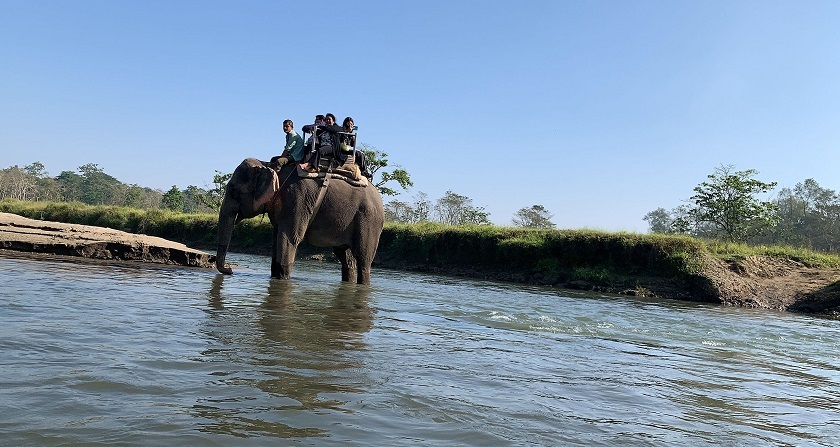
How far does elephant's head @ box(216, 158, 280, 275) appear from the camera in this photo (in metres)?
10.9

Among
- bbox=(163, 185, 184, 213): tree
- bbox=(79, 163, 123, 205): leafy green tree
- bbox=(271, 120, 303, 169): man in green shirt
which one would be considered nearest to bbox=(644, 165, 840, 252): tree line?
bbox=(271, 120, 303, 169): man in green shirt

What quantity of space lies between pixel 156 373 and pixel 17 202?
43.5 meters

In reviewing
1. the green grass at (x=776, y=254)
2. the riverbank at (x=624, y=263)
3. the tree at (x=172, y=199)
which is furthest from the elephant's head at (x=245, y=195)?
the tree at (x=172, y=199)

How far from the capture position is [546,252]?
66.6 feet

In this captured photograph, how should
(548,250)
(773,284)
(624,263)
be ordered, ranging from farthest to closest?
(548,250) < (624,263) < (773,284)

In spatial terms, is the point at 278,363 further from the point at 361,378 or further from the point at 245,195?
the point at 245,195

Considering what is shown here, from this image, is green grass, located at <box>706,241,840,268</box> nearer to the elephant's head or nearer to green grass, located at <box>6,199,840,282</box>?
green grass, located at <box>6,199,840,282</box>

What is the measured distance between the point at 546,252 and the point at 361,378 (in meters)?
17.1

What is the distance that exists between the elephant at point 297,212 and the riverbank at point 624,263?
8569 mm

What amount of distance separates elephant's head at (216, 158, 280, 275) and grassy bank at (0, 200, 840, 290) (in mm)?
5048

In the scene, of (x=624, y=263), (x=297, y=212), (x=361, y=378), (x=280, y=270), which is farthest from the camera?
(x=624, y=263)

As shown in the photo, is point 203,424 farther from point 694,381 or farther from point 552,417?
point 694,381

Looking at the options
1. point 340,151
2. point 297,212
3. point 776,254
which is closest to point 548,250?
→ point 776,254

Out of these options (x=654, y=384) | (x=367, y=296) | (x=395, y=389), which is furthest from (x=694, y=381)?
(x=367, y=296)
